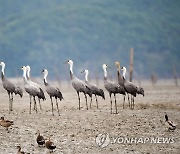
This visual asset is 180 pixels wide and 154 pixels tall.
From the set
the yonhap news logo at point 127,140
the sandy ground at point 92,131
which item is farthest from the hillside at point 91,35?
the yonhap news logo at point 127,140

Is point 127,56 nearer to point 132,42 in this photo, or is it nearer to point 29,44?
point 132,42

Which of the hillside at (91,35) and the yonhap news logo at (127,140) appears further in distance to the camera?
the hillside at (91,35)

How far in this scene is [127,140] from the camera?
18.5 m

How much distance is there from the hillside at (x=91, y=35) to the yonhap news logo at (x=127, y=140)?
6763 centimetres

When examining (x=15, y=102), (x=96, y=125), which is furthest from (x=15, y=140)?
(x=15, y=102)

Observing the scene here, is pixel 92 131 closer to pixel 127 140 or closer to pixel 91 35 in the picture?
pixel 127 140

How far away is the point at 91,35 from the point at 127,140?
294 ft

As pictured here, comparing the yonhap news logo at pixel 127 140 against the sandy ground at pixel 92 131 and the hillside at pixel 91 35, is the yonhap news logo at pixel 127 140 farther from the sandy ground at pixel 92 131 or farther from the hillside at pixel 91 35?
the hillside at pixel 91 35

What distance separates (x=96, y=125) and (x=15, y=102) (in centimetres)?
778

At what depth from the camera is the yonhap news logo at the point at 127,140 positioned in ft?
59.7

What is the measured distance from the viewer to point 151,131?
19.7 metres

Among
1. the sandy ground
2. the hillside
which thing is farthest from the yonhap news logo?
the hillside

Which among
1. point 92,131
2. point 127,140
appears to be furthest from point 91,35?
point 127,140

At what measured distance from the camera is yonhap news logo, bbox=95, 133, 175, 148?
18.2m
